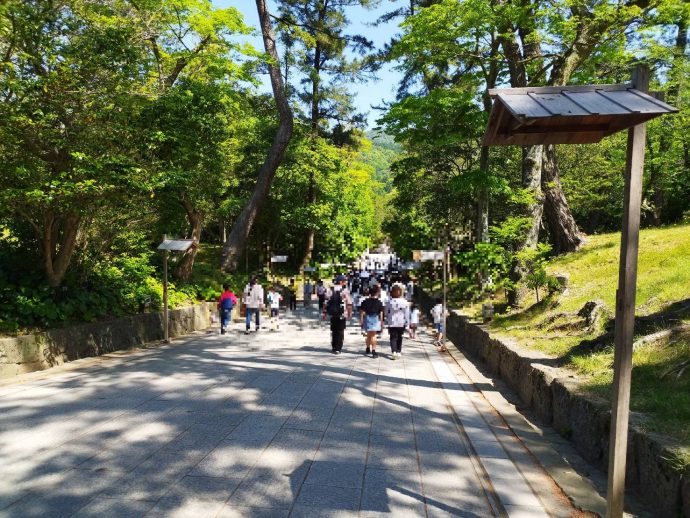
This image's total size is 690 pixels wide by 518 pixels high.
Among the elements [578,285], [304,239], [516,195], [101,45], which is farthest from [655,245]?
[304,239]

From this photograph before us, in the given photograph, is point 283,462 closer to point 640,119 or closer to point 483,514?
point 483,514

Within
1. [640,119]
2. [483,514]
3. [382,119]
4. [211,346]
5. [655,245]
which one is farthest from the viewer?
[382,119]

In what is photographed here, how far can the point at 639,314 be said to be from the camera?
7734mm

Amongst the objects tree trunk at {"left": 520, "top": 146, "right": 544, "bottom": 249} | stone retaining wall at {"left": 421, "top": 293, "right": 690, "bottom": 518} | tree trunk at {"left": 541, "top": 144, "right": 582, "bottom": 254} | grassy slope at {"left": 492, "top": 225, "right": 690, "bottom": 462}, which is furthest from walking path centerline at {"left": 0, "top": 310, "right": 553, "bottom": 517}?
tree trunk at {"left": 541, "top": 144, "right": 582, "bottom": 254}

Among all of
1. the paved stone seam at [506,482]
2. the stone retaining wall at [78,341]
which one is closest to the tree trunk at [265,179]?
the stone retaining wall at [78,341]

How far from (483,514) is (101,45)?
9.56 meters

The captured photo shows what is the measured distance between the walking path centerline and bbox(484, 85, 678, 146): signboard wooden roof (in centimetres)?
290

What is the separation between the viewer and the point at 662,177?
2170cm

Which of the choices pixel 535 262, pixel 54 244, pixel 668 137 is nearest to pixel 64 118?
pixel 54 244

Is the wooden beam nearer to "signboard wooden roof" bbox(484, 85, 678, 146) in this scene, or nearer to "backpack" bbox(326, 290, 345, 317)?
"signboard wooden roof" bbox(484, 85, 678, 146)

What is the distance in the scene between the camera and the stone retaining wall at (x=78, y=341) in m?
8.37

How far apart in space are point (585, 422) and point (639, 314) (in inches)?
141

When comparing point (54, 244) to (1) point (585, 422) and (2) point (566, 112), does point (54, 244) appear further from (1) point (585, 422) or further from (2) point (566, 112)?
(2) point (566, 112)

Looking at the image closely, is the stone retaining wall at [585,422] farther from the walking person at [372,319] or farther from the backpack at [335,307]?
the backpack at [335,307]
